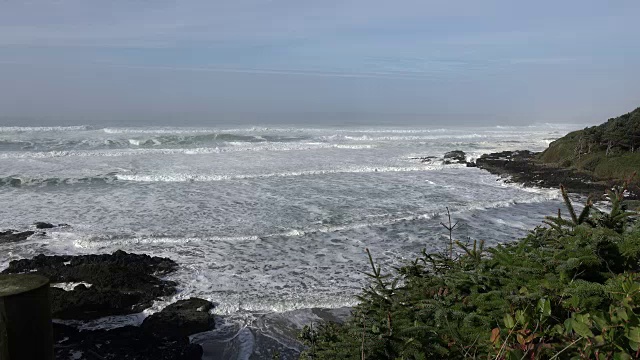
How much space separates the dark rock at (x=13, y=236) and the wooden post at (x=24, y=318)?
36.1 feet

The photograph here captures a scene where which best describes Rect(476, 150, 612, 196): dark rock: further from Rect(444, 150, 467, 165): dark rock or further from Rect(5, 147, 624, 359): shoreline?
Rect(5, 147, 624, 359): shoreline

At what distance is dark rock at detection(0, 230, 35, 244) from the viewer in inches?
470

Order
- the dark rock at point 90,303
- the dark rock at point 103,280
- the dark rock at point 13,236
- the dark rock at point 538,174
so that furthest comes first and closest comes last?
the dark rock at point 538,174
the dark rock at point 13,236
the dark rock at point 103,280
the dark rock at point 90,303

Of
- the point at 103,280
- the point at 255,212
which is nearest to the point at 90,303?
the point at 103,280

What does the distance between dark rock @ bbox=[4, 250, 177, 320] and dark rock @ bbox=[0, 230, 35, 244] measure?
2374mm

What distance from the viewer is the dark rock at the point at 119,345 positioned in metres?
6.66

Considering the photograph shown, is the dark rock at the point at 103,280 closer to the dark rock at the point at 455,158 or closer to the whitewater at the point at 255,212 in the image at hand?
the whitewater at the point at 255,212

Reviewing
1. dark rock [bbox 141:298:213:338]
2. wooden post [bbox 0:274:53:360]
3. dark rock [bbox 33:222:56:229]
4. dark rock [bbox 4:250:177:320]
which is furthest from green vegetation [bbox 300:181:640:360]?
dark rock [bbox 33:222:56:229]

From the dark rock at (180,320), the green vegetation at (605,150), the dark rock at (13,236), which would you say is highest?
the green vegetation at (605,150)

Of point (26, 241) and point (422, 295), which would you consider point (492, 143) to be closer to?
point (26, 241)

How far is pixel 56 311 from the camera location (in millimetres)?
7855

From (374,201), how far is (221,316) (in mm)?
9907

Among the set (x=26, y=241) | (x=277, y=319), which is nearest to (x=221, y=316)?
(x=277, y=319)

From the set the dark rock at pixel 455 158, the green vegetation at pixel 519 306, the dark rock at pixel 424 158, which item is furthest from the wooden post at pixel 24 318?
the dark rock at pixel 424 158
